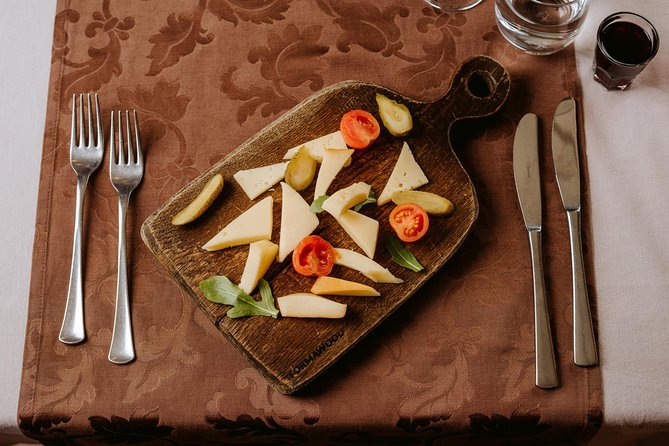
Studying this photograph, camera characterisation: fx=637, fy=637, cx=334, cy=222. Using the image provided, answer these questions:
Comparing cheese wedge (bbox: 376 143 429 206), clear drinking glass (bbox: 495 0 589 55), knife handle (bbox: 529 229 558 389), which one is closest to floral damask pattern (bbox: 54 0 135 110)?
cheese wedge (bbox: 376 143 429 206)

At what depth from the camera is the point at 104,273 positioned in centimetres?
101

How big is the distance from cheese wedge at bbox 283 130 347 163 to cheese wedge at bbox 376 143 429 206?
95 millimetres

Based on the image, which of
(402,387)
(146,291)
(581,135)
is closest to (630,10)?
(581,135)

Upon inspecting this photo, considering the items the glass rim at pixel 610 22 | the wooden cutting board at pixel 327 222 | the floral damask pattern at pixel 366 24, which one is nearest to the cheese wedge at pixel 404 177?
the wooden cutting board at pixel 327 222

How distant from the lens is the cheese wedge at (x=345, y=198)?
0.99 metres

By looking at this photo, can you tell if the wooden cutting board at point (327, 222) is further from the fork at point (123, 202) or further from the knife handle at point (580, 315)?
the knife handle at point (580, 315)

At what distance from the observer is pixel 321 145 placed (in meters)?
1.05

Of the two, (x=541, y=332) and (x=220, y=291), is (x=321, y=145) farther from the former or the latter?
(x=541, y=332)

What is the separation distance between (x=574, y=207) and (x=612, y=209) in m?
0.07

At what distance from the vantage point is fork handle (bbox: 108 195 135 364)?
37.7 inches

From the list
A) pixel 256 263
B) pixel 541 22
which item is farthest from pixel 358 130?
pixel 541 22

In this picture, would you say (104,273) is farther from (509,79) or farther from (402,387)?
(509,79)

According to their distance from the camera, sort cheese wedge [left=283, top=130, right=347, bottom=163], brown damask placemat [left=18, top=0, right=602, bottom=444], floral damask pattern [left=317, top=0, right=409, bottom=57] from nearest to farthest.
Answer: brown damask placemat [left=18, top=0, right=602, bottom=444], cheese wedge [left=283, top=130, right=347, bottom=163], floral damask pattern [left=317, top=0, right=409, bottom=57]

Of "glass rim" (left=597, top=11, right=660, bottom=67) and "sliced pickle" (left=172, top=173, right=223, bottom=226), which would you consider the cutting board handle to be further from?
"sliced pickle" (left=172, top=173, right=223, bottom=226)
